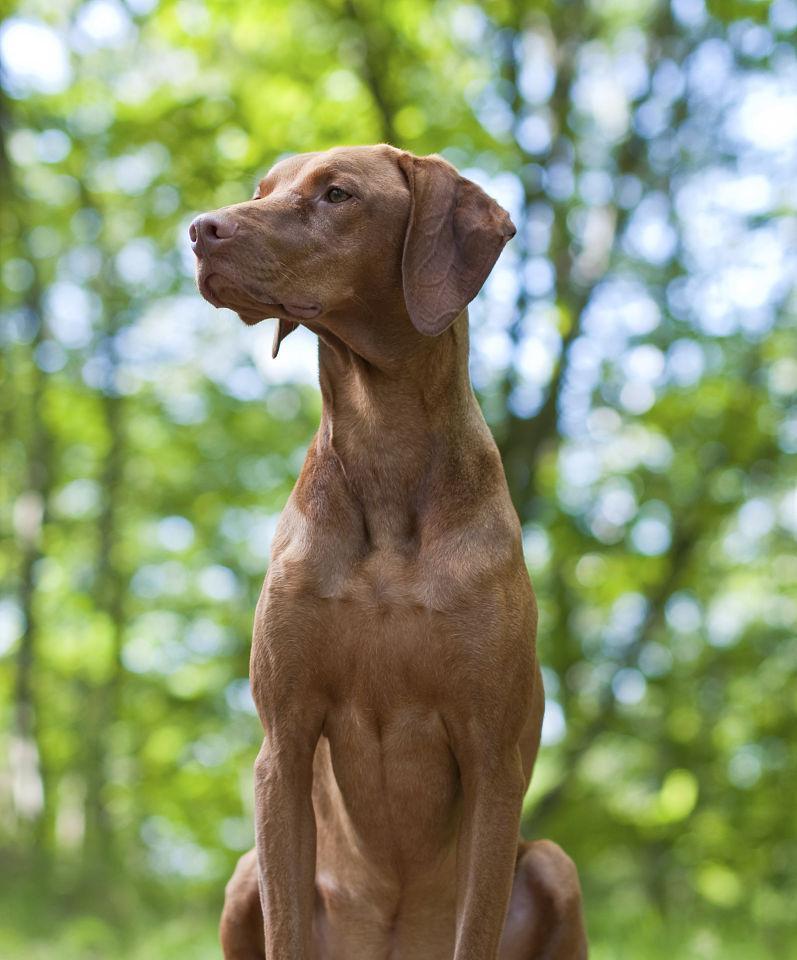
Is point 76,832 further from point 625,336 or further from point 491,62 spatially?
point 491,62

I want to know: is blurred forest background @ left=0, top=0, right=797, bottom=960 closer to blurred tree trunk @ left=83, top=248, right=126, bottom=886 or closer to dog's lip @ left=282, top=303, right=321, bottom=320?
blurred tree trunk @ left=83, top=248, right=126, bottom=886

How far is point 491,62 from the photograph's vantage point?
421 inches

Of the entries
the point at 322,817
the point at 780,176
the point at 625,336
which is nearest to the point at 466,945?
the point at 322,817

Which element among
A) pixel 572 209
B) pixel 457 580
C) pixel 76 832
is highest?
pixel 572 209

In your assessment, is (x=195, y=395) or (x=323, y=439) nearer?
(x=323, y=439)

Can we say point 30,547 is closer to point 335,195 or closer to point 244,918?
point 244,918

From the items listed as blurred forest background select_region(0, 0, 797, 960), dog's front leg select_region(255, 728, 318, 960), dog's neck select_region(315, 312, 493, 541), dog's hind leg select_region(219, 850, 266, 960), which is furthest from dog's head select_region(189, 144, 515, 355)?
blurred forest background select_region(0, 0, 797, 960)

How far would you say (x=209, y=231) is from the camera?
2.88 m

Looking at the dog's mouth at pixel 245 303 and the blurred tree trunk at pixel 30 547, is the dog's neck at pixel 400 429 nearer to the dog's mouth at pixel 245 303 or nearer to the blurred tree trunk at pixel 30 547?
the dog's mouth at pixel 245 303

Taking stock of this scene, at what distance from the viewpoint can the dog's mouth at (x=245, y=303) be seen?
292cm

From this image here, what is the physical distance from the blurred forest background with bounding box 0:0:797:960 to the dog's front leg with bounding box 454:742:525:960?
5.89 meters

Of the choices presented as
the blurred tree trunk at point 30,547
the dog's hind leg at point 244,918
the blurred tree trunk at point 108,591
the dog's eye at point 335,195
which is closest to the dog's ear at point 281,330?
the dog's eye at point 335,195

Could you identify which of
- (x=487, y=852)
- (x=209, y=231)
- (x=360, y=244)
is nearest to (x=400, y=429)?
(x=360, y=244)

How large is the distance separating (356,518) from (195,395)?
32.0ft
